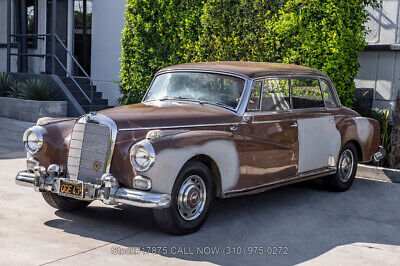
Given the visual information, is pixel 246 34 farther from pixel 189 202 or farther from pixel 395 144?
pixel 189 202

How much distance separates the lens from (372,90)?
11695 mm

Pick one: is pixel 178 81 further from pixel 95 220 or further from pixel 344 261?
pixel 344 261

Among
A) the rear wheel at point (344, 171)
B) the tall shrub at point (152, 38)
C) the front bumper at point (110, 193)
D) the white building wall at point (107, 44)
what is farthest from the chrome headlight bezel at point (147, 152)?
the white building wall at point (107, 44)

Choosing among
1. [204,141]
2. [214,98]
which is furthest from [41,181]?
[214,98]

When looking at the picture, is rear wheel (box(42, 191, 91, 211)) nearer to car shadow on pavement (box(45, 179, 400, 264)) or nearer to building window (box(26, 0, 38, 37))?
car shadow on pavement (box(45, 179, 400, 264))

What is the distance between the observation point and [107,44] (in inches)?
619

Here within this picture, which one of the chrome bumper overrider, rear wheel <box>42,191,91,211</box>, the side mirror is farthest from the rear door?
rear wheel <box>42,191,91,211</box>

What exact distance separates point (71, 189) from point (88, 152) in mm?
416

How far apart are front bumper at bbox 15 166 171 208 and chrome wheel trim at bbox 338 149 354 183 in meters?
3.57

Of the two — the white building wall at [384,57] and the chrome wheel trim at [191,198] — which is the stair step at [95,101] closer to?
the white building wall at [384,57]

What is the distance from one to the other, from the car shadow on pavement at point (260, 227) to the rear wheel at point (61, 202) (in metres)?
0.08

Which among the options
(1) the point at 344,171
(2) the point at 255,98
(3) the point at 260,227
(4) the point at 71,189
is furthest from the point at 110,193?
(1) the point at 344,171

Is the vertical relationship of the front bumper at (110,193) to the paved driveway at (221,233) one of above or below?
above

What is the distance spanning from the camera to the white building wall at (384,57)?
11.4 m
